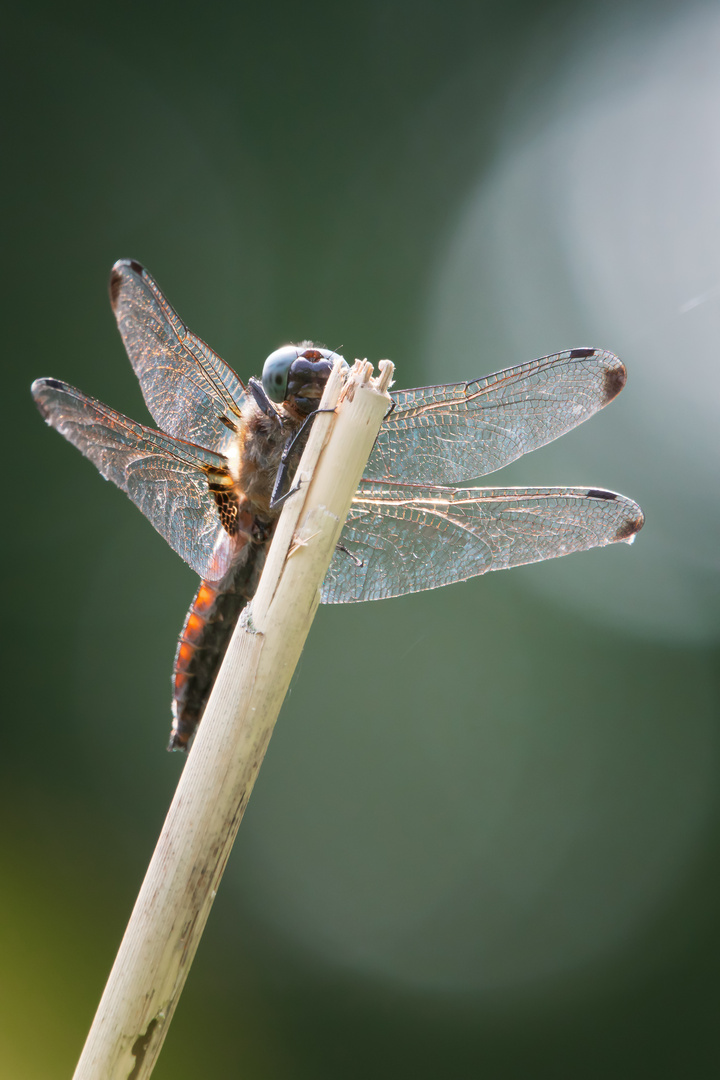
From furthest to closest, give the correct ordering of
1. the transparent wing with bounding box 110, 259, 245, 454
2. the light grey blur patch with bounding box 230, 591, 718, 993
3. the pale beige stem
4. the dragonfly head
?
1. the light grey blur patch with bounding box 230, 591, 718, 993
2. the transparent wing with bounding box 110, 259, 245, 454
3. the dragonfly head
4. the pale beige stem

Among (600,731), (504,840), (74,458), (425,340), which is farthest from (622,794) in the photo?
(74,458)

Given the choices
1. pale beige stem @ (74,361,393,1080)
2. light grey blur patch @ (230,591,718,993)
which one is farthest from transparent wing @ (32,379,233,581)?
light grey blur patch @ (230,591,718,993)

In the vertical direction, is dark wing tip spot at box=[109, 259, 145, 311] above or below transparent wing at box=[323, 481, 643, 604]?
above

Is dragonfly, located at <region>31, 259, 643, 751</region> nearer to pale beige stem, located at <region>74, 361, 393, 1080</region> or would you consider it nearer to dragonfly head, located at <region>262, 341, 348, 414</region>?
dragonfly head, located at <region>262, 341, 348, 414</region>

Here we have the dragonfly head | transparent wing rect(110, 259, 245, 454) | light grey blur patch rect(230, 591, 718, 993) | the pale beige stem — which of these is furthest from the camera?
light grey blur patch rect(230, 591, 718, 993)

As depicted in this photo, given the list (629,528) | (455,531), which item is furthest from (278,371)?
(629,528)

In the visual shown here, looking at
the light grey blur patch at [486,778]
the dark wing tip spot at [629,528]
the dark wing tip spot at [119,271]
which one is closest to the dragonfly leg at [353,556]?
the dark wing tip spot at [629,528]

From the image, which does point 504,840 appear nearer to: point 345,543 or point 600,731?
point 600,731

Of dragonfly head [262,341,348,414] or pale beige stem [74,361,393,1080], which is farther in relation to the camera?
dragonfly head [262,341,348,414]
